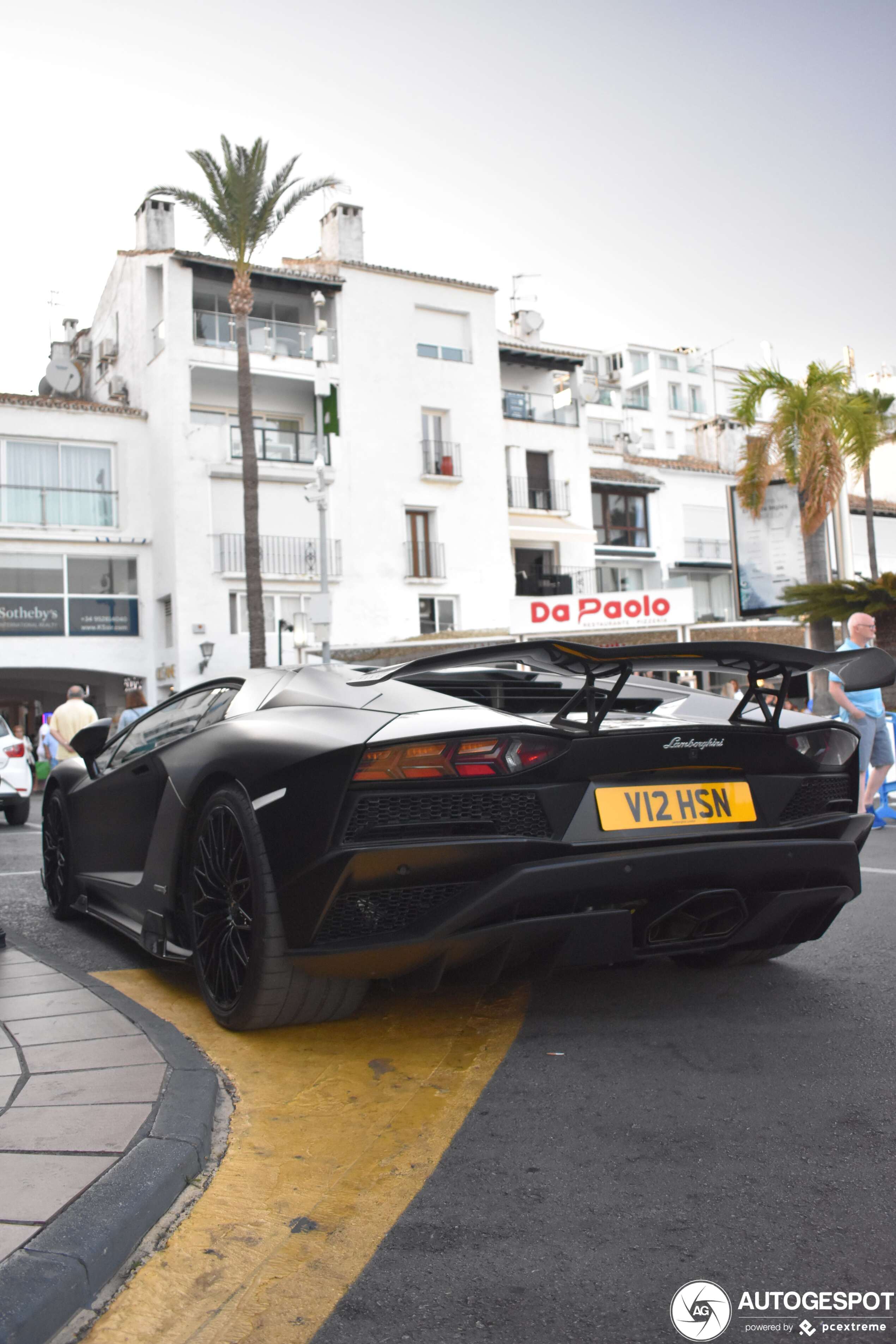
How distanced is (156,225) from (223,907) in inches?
1379

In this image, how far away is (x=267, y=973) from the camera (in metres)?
3.35

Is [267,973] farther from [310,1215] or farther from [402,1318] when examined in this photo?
[402,1318]

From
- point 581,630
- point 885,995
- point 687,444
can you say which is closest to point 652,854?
point 885,995

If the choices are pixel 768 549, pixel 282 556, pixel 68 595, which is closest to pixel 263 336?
pixel 282 556

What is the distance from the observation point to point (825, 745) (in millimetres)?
3748

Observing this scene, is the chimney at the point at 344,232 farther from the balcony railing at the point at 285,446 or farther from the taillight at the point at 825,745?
the taillight at the point at 825,745

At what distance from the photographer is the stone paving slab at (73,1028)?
3.41 m

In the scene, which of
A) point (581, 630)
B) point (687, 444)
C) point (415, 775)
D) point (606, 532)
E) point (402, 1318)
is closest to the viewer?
point (402, 1318)

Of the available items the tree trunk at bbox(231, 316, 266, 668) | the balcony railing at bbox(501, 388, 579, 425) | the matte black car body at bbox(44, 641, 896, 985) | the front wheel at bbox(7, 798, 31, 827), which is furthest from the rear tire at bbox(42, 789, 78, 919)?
the balcony railing at bbox(501, 388, 579, 425)

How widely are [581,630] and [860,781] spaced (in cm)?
2105

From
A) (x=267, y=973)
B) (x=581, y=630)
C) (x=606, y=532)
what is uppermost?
(x=606, y=532)

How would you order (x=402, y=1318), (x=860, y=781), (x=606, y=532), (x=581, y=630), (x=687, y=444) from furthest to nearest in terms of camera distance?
(x=687, y=444), (x=606, y=532), (x=581, y=630), (x=860, y=781), (x=402, y=1318)

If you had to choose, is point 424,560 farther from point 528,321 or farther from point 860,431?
→ point 860,431

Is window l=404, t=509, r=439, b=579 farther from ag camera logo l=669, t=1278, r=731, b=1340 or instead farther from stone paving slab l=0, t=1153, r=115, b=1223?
ag camera logo l=669, t=1278, r=731, b=1340
